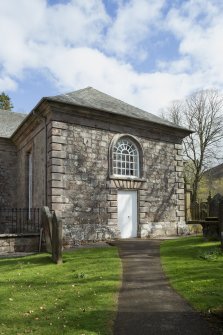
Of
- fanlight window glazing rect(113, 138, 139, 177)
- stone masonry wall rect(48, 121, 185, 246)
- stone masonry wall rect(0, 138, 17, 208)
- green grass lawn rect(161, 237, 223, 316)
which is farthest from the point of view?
stone masonry wall rect(0, 138, 17, 208)

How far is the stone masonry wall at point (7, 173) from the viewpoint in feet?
65.4

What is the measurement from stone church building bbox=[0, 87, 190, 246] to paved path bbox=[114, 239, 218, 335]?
6069 mm

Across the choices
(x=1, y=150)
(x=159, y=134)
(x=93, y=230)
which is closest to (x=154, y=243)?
(x=93, y=230)

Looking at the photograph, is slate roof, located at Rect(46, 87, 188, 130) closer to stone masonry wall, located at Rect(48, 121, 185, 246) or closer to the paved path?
stone masonry wall, located at Rect(48, 121, 185, 246)

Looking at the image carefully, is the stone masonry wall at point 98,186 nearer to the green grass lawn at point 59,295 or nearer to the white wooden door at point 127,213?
the white wooden door at point 127,213

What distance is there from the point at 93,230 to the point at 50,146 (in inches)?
158

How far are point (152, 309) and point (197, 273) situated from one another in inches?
104

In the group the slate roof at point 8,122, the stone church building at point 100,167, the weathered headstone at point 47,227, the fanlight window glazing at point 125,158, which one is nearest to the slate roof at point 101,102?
the stone church building at point 100,167

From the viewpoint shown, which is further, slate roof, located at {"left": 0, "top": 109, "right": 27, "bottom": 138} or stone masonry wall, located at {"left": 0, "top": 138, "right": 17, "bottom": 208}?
slate roof, located at {"left": 0, "top": 109, "right": 27, "bottom": 138}

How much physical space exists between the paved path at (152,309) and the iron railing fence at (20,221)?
795 centimetres

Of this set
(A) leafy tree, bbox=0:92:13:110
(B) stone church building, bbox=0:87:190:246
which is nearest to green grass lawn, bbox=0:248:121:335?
(B) stone church building, bbox=0:87:190:246

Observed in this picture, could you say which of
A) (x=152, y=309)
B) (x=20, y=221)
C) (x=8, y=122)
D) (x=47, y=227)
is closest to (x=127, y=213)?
(x=47, y=227)

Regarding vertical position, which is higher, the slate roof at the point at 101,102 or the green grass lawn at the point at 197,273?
the slate roof at the point at 101,102

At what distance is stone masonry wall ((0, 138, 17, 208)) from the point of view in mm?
19938
